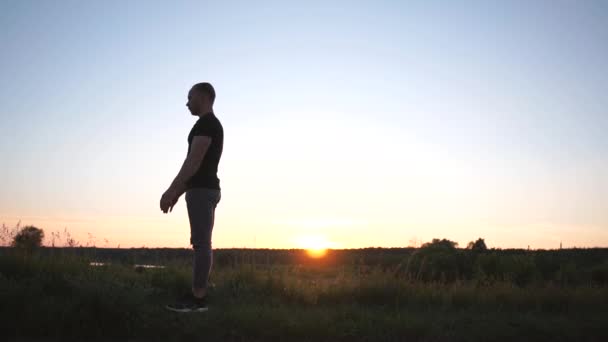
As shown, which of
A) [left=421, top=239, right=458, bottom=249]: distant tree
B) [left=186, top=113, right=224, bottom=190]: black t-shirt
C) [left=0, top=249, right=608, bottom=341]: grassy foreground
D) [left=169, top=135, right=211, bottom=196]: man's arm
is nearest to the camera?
[left=0, top=249, right=608, bottom=341]: grassy foreground

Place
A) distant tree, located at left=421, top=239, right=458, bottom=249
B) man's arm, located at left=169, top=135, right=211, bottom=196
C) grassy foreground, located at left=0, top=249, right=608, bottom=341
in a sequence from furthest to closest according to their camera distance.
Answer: distant tree, located at left=421, top=239, right=458, bottom=249 < man's arm, located at left=169, top=135, right=211, bottom=196 < grassy foreground, located at left=0, top=249, right=608, bottom=341

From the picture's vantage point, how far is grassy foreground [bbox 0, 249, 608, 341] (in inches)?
206

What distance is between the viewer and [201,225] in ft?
17.7

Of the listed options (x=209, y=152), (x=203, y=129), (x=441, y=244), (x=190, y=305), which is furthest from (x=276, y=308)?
(x=441, y=244)

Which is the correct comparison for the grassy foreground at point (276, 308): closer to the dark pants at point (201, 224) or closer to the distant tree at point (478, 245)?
the dark pants at point (201, 224)

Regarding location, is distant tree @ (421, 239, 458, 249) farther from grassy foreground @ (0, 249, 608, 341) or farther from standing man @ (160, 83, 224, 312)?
standing man @ (160, 83, 224, 312)

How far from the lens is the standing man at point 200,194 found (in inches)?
212

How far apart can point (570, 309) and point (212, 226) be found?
5.90 m

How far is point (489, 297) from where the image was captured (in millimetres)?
8258

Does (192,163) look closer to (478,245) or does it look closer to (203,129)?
(203,129)

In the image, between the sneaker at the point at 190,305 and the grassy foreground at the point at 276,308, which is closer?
the grassy foreground at the point at 276,308

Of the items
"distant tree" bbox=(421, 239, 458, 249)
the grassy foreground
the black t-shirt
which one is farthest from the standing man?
"distant tree" bbox=(421, 239, 458, 249)

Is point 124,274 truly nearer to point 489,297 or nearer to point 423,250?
point 489,297

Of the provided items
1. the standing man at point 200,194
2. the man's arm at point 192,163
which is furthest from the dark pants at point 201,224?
the man's arm at point 192,163
